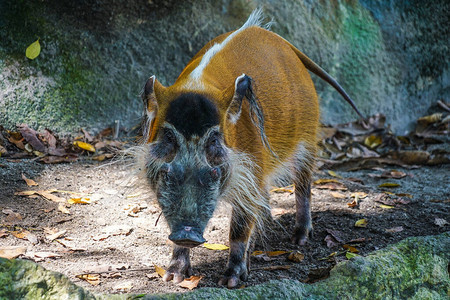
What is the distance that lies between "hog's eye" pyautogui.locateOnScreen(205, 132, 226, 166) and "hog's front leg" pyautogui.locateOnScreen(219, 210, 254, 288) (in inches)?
20.9

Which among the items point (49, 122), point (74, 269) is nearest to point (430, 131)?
point (49, 122)

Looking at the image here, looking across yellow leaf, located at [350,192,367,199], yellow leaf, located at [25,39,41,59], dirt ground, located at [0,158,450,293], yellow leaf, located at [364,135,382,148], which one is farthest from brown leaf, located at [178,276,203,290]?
yellow leaf, located at [364,135,382,148]

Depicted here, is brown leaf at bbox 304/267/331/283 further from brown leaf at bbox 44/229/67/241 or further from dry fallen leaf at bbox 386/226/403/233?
brown leaf at bbox 44/229/67/241

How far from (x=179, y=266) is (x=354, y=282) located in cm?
101

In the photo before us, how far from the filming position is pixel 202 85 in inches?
119

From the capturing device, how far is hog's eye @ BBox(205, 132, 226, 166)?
2.83m

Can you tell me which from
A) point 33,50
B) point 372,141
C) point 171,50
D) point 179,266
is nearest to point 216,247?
point 179,266

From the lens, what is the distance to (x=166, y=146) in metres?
2.81

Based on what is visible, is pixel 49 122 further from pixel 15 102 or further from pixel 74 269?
pixel 74 269

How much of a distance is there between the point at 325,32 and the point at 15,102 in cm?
400

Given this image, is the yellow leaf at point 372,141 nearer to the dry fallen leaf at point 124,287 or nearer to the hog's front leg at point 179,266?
the hog's front leg at point 179,266

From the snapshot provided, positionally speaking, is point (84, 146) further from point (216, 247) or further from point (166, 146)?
point (166, 146)

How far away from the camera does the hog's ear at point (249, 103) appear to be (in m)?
2.96

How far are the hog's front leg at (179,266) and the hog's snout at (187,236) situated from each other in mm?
538
